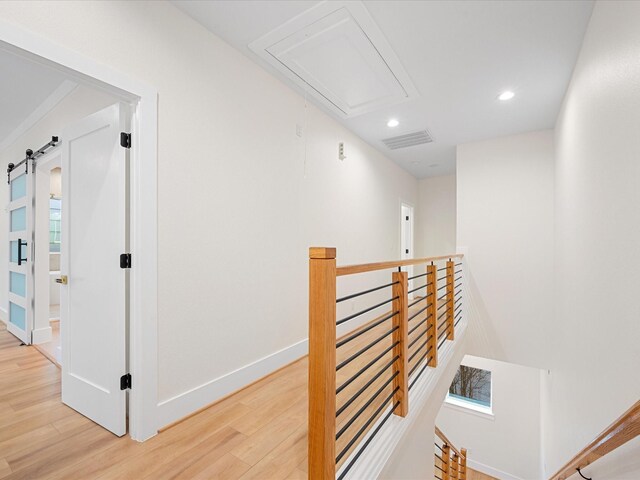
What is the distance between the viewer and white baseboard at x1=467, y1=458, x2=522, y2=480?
4.97m

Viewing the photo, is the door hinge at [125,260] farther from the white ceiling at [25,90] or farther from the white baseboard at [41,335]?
the white baseboard at [41,335]

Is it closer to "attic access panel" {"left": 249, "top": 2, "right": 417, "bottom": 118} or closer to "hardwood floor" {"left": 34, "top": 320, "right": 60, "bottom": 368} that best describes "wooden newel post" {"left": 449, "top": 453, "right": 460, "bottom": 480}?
"attic access panel" {"left": 249, "top": 2, "right": 417, "bottom": 118}

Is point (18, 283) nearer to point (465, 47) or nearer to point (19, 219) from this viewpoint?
point (19, 219)

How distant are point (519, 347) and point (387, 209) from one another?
8.85 feet

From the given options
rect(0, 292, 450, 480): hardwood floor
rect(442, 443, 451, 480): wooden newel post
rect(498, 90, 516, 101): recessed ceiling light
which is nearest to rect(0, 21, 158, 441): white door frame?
rect(0, 292, 450, 480): hardwood floor

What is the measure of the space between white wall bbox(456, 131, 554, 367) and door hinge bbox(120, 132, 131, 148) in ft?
13.7

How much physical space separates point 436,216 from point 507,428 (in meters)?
4.03

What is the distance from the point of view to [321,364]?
1.17 meters

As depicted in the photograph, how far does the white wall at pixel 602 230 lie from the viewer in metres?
1.33

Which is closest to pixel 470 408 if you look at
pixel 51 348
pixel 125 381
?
pixel 125 381

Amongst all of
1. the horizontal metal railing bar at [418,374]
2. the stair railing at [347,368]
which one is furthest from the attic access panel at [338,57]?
the horizontal metal railing bar at [418,374]

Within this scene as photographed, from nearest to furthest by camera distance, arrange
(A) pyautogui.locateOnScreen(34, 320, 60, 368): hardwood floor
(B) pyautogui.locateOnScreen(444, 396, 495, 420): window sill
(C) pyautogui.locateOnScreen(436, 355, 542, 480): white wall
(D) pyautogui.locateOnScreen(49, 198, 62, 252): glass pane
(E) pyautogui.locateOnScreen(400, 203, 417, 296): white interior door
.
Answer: (A) pyautogui.locateOnScreen(34, 320, 60, 368): hardwood floor → (C) pyautogui.locateOnScreen(436, 355, 542, 480): white wall → (D) pyautogui.locateOnScreen(49, 198, 62, 252): glass pane → (B) pyautogui.locateOnScreen(444, 396, 495, 420): window sill → (E) pyautogui.locateOnScreen(400, 203, 417, 296): white interior door

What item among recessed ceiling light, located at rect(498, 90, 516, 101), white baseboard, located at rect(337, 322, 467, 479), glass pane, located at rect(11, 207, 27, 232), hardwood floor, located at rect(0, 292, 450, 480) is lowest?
hardwood floor, located at rect(0, 292, 450, 480)

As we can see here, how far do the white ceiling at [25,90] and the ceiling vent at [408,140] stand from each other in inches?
143
